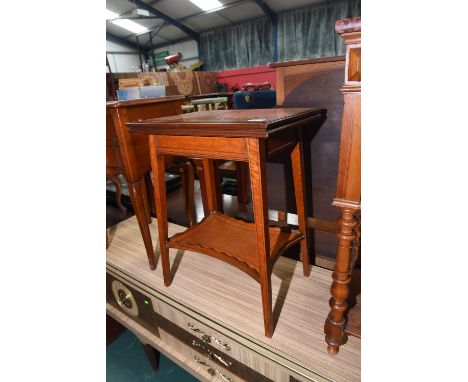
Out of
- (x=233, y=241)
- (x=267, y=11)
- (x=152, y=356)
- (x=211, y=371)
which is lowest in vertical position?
(x=152, y=356)

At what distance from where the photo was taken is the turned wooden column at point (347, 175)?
55 centimetres

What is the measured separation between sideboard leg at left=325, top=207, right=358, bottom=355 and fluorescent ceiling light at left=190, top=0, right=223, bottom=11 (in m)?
9.05

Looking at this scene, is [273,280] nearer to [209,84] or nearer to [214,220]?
[214,220]

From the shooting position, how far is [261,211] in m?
0.75

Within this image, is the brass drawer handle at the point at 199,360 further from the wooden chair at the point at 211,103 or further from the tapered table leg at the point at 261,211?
the wooden chair at the point at 211,103

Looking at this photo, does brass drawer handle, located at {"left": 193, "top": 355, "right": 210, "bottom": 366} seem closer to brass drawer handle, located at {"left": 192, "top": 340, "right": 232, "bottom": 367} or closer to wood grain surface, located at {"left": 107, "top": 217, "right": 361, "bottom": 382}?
brass drawer handle, located at {"left": 192, "top": 340, "right": 232, "bottom": 367}

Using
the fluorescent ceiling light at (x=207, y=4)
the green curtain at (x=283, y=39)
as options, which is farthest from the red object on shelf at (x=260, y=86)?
the fluorescent ceiling light at (x=207, y=4)

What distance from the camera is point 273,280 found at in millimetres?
1116

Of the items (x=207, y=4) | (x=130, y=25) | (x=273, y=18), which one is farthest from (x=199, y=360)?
(x=130, y=25)

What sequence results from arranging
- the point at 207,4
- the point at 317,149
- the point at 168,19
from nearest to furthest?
1. the point at 317,149
2. the point at 207,4
3. the point at 168,19

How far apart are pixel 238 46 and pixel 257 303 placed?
952 centimetres

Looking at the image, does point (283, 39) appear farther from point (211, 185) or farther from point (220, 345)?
point (220, 345)
